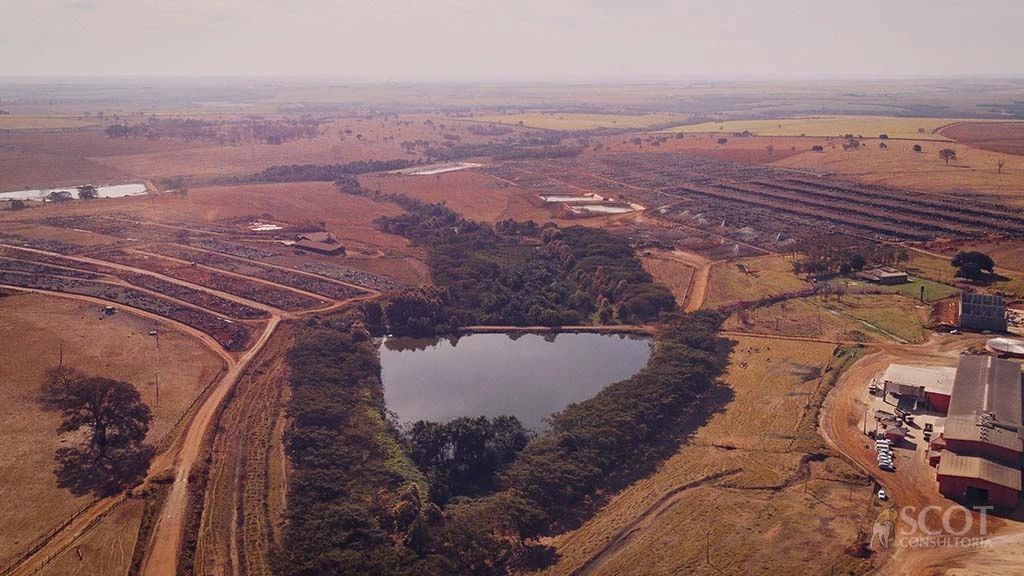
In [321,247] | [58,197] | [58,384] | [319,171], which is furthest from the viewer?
[319,171]

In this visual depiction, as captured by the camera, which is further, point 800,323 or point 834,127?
point 834,127

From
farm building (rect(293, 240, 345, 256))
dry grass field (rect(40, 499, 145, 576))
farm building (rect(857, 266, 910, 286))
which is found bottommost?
dry grass field (rect(40, 499, 145, 576))

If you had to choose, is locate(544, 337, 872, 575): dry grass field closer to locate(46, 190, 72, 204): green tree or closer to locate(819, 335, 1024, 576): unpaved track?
locate(819, 335, 1024, 576): unpaved track

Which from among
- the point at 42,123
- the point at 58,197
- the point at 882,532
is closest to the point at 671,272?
the point at 882,532

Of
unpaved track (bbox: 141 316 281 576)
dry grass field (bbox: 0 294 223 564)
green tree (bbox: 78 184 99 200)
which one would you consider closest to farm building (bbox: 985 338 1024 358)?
unpaved track (bbox: 141 316 281 576)

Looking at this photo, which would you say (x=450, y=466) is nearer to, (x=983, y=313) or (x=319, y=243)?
(x=983, y=313)

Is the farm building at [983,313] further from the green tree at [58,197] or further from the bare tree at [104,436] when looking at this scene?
the green tree at [58,197]

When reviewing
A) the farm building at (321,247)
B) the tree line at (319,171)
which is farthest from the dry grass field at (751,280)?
the tree line at (319,171)

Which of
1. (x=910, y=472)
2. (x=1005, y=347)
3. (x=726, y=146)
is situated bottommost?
(x=910, y=472)
